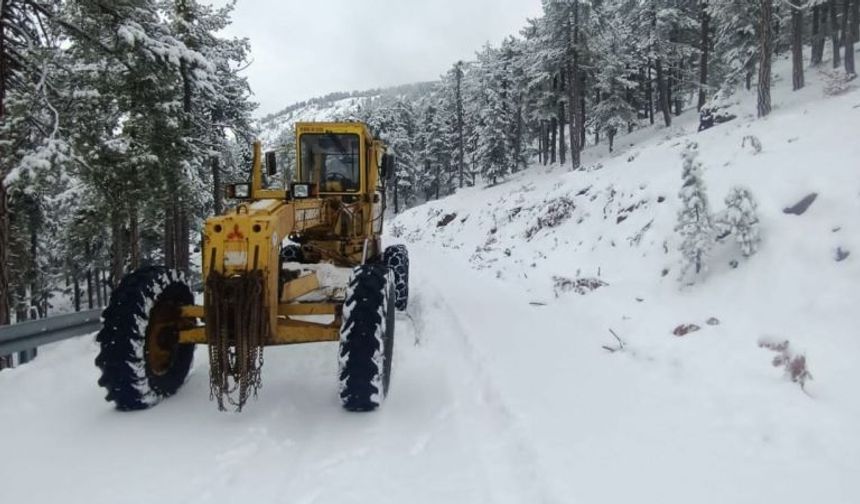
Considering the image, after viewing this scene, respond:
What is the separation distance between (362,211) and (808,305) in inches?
236

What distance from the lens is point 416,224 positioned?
4256 centimetres

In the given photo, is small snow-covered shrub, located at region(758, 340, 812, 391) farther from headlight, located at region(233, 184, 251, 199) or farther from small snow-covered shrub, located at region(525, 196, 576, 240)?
small snow-covered shrub, located at region(525, 196, 576, 240)

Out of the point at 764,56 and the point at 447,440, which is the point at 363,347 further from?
the point at 764,56

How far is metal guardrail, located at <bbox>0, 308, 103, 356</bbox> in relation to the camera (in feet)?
22.0

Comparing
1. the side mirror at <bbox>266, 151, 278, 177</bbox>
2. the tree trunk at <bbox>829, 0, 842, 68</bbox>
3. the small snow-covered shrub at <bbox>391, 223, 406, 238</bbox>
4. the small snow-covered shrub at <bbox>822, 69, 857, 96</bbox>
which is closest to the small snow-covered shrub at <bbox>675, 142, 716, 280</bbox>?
the side mirror at <bbox>266, 151, 278, 177</bbox>

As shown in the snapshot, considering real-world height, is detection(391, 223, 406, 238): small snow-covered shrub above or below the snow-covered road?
above

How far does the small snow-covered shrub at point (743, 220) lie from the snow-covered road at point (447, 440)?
277 centimetres

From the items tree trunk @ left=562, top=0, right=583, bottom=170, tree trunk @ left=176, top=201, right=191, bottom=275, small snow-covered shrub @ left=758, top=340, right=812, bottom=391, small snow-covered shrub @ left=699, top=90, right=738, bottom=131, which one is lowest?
small snow-covered shrub @ left=758, top=340, right=812, bottom=391

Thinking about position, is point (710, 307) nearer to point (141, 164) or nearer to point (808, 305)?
point (808, 305)

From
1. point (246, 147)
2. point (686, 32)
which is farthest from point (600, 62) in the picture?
point (246, 147)

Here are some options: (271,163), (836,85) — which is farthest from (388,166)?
(836,85)

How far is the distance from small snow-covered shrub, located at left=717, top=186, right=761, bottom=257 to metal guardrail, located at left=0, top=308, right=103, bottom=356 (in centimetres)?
928

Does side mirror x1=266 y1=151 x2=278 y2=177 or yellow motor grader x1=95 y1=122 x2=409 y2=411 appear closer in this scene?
yellow motor grader x1=95 y1=122 x2=409 y2=411

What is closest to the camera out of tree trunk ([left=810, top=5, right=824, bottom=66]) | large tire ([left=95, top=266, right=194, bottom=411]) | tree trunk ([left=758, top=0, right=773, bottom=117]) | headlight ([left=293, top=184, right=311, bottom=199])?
large tire ([left=95, top=266, right=194, bottom=411])
